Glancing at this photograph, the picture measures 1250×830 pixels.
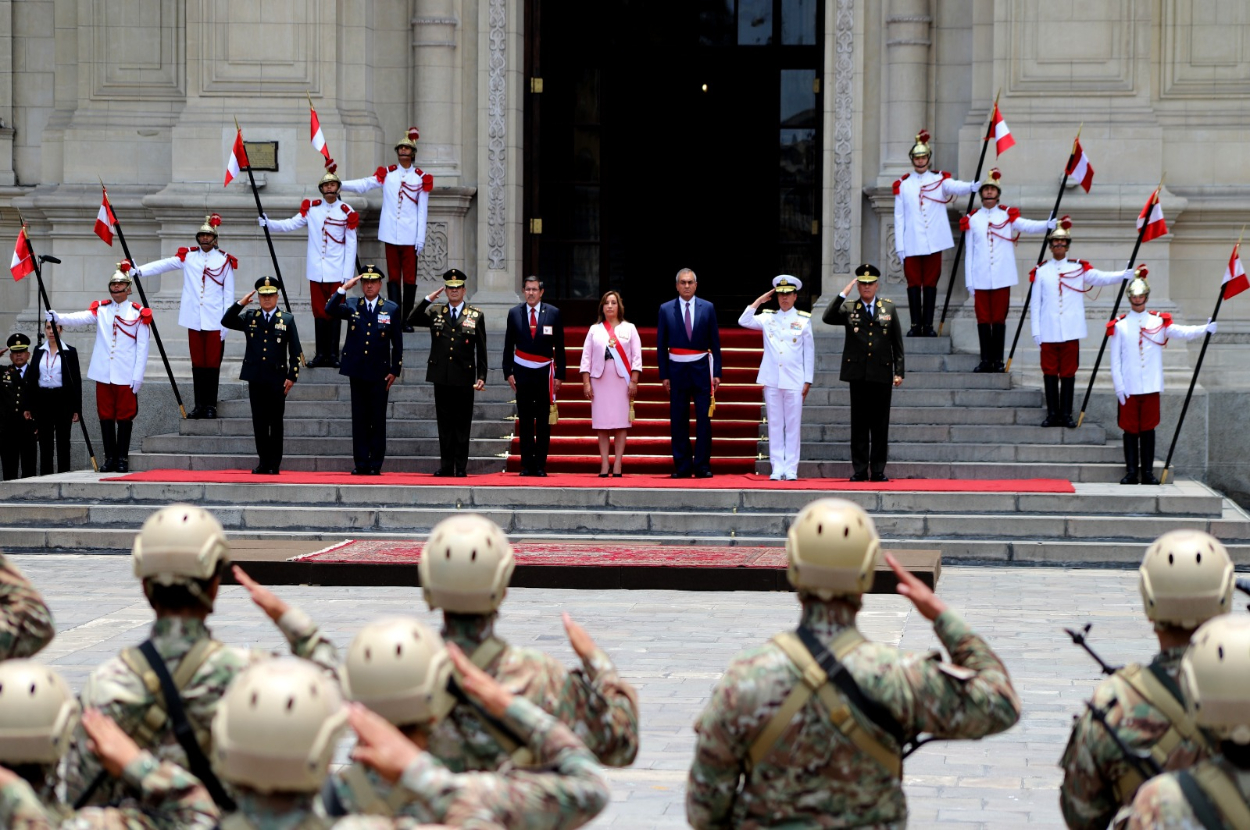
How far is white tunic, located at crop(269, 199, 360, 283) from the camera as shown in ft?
61.2

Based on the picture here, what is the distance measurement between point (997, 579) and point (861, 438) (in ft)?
8.75

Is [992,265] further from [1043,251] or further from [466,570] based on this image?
[466,570]

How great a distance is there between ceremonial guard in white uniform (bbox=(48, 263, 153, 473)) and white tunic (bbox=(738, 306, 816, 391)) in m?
5.85

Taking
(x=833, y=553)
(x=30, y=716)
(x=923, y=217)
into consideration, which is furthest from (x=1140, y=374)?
(x=30, y=716)

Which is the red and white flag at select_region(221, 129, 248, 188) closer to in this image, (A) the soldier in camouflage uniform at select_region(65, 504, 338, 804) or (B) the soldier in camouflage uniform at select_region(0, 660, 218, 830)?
(A) the soldier in camouflage uniform at select_region(65, 504, 338, 804)

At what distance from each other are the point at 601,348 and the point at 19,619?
36.9 feet

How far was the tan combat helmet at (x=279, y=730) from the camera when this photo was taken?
10.2 ft

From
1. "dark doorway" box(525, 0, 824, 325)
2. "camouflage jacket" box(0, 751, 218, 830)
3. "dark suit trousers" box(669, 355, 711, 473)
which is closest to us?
"camouflage jacket" box(0, 751, 218, 830)

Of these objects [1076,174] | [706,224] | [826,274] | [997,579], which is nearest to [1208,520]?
[997,579]

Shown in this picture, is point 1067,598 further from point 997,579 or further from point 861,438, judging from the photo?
point 861,438

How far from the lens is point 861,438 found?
619 inches

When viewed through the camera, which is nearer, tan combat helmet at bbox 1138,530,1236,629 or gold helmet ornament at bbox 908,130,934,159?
tan combat helmet at bbox 1138,530,1236,629

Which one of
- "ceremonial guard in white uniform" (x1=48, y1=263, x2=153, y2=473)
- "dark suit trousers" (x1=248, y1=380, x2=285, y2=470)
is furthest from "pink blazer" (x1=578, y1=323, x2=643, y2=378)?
"ceremonial guard in white uniform" (x1=48, y1=263, x2=153, y2=473)

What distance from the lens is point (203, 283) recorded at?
18281 millimetres
